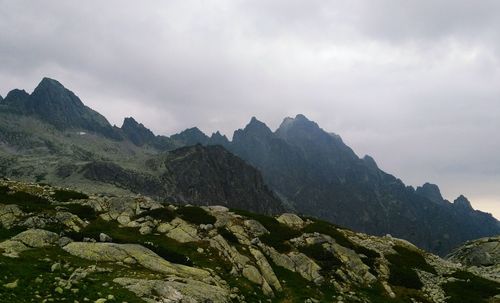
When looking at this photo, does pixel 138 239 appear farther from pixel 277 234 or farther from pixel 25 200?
pixel 25 200

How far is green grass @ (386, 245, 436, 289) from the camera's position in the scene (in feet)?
160

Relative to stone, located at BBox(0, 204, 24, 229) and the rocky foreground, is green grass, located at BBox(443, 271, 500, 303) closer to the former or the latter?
the rocky foreground

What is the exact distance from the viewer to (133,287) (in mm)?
29078

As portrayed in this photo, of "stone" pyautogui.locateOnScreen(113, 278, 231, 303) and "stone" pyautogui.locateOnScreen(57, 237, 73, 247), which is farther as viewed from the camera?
"stone" pyautogui.locateOnScreen(57, 237, 73, 247)

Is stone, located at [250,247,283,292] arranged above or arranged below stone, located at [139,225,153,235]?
below

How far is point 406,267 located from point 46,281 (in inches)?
1681

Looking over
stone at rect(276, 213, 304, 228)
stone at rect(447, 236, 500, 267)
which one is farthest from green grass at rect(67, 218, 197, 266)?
stone at rect(447, 236, 500, 267)

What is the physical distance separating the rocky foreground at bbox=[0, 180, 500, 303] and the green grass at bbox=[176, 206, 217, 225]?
6.1 inches

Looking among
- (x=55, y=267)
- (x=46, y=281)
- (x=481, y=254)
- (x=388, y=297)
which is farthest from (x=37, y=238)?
(x=481, y=254)

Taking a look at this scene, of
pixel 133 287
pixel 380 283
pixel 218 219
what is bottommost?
pixel 133 287

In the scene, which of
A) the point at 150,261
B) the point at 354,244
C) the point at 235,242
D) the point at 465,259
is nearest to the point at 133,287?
the point at 150,261

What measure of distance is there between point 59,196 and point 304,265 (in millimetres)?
35853

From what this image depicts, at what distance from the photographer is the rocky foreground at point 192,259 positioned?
2934cm

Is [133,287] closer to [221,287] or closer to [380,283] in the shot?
[221,287]
